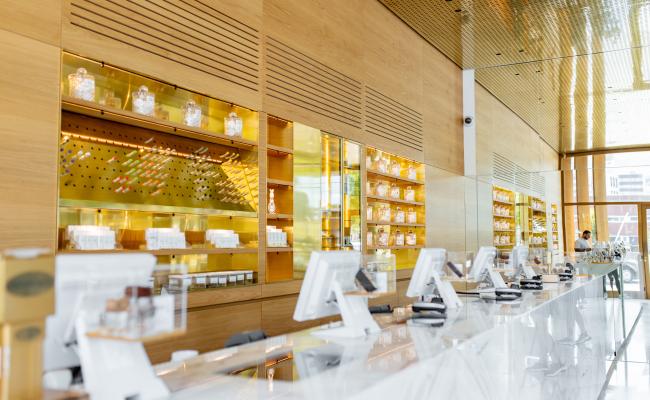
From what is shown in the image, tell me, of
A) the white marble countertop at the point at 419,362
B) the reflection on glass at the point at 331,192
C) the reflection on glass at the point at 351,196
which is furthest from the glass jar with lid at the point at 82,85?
the reflection on glass at the point at 351,196

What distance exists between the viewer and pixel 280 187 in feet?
15.7

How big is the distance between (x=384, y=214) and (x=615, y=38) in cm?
387

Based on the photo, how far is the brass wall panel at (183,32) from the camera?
3.20 metres

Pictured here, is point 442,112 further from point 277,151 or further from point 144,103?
point 144,103

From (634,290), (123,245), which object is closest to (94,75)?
(123,245)

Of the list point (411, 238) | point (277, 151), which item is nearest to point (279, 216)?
point (277, 151)

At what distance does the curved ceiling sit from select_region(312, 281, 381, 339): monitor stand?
448cm

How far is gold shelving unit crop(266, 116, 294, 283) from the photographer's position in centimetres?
460

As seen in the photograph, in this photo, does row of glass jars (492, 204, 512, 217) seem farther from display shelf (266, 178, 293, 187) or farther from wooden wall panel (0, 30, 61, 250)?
wooden wall panel (0, 30, 61, 250)

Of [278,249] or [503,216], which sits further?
[503,216]

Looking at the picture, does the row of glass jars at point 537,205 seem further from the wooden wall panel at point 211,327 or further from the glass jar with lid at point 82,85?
the glass jar with lid at point 82,85

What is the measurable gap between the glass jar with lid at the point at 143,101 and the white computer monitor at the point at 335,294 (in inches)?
64.9

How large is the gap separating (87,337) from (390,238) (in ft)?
17.1

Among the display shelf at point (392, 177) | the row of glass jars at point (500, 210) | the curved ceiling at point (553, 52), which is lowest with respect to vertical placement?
the row of glass jars at point (500, 210)
